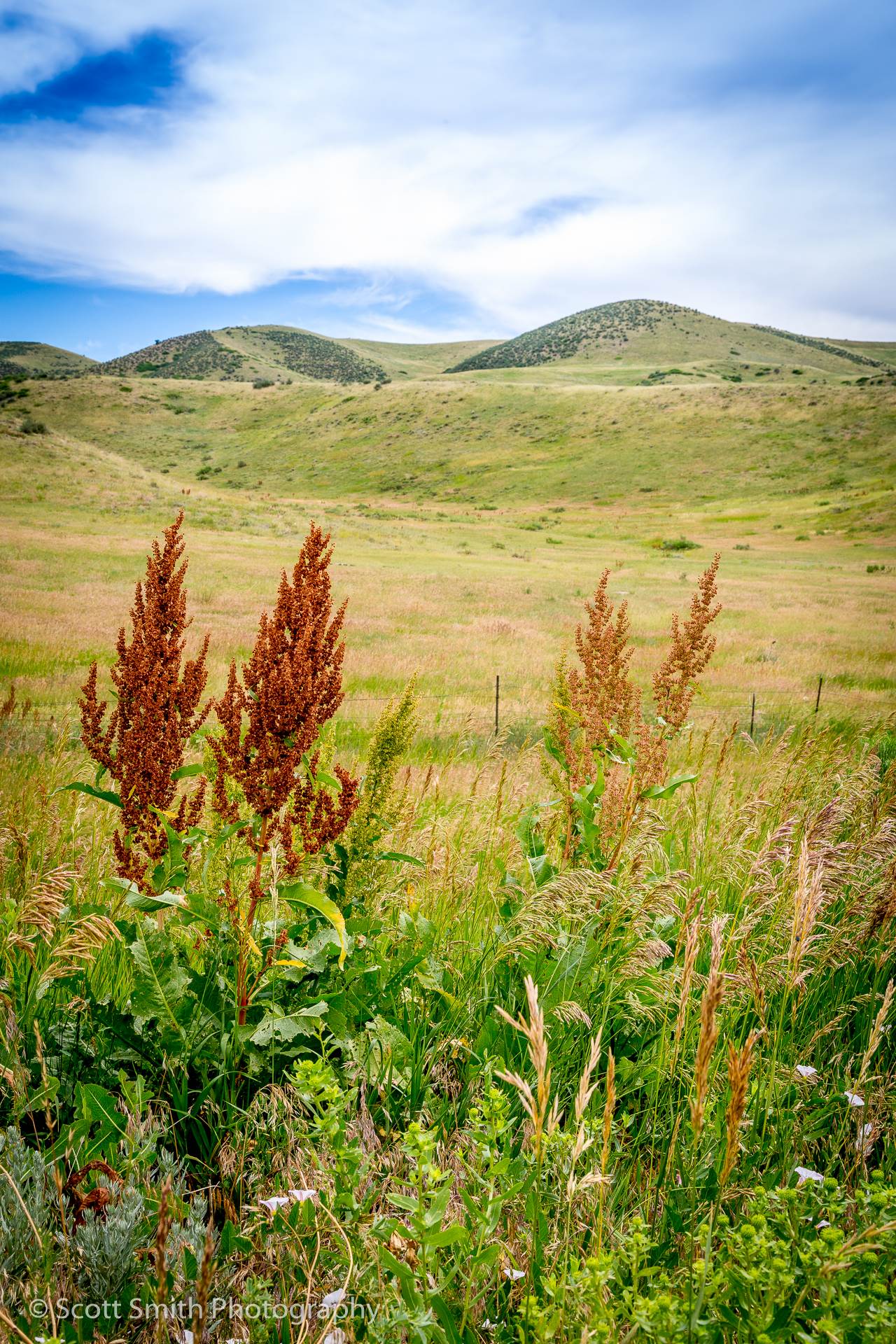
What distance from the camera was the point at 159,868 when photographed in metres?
2.63

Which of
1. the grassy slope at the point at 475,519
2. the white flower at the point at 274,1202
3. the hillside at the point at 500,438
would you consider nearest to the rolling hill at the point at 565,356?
the hillside at the point at 500,438

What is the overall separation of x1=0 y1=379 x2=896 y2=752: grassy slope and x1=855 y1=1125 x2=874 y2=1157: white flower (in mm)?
8801

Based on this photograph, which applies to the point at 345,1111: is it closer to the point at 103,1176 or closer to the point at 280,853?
the point at 103,1176

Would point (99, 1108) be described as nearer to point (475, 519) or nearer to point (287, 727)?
point (287, 727)

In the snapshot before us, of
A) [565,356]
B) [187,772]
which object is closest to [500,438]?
[565,356]

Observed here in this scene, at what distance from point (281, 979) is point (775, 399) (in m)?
107

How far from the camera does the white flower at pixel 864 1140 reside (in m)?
2.08

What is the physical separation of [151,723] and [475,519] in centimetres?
6601

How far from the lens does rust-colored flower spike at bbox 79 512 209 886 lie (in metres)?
2.77

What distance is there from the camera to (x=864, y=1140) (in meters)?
2.19

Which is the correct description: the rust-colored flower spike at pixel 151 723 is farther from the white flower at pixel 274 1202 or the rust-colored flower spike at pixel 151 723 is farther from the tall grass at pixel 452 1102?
the white flower at pixel 274 1202

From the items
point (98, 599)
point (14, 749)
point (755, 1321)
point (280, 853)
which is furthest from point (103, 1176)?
point (98, 599)

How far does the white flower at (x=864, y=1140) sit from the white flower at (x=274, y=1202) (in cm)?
164

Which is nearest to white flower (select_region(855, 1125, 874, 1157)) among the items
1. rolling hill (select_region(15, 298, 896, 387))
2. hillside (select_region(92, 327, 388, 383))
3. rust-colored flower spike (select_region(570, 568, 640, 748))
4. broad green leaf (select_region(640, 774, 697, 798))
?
broad green leaf (select_region(640, 774, 697, 798))
